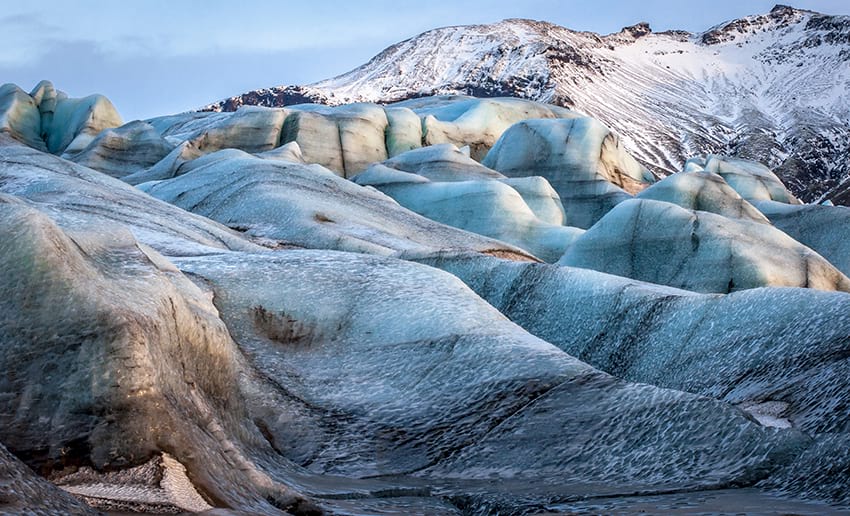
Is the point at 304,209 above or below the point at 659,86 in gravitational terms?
above

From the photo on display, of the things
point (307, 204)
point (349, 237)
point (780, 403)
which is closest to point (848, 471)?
point (780, 403)

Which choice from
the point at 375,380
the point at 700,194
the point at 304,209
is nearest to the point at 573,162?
the point at 700,194

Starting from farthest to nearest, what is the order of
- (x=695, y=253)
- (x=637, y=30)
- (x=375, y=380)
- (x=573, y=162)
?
1. (x=637, y=30)
2. (x=573, y=162)
3. (x=695, y=253)
4. (x=375, y=380)

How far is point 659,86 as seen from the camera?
14412cm

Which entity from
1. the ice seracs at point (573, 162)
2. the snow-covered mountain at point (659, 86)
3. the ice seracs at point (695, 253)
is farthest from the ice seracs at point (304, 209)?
the snow-covered mountain at point (659, 86)

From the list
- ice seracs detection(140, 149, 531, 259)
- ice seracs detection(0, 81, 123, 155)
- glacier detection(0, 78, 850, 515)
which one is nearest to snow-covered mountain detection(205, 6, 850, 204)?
ice seracs detection(0, 81, 123, 155)

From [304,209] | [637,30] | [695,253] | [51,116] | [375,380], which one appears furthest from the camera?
[637,30]

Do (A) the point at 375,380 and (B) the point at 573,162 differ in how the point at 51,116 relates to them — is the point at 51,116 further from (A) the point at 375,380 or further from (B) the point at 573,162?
(A) the point at 375,380

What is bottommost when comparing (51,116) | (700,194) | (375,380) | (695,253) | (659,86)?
(695,253)

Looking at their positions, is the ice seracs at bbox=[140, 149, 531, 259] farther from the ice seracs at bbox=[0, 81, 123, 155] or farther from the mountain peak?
the mountain peak

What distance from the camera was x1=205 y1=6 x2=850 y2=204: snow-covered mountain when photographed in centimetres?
11888

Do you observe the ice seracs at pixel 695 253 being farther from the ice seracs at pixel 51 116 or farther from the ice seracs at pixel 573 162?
the ice seracs at pixel 51 116

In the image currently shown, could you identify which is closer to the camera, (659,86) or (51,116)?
(51,116)

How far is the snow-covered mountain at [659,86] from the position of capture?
11888 centimetres
